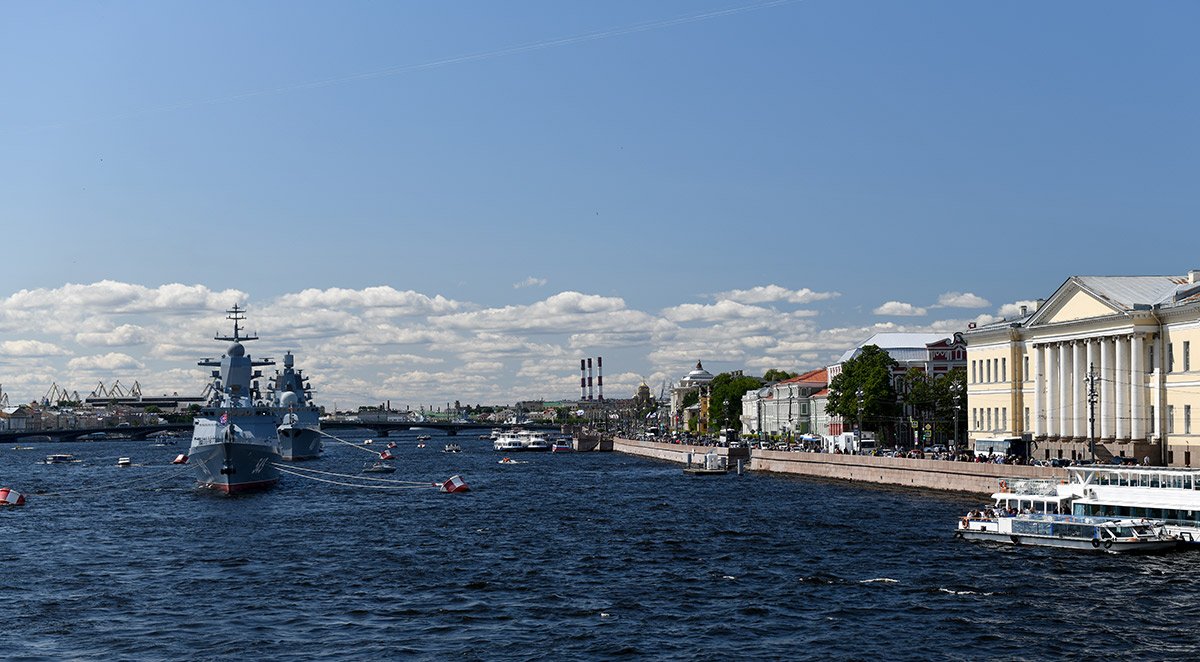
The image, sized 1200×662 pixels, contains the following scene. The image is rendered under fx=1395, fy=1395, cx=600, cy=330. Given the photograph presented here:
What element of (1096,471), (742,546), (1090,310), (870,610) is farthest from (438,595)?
(1090,310)

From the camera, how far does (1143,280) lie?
9181 cm

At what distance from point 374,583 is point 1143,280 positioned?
64.3m

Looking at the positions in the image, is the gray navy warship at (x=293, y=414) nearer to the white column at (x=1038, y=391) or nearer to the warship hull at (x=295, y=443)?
the warship hull at (x=295, y=443)

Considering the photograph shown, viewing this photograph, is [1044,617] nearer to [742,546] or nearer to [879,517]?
[742,546]

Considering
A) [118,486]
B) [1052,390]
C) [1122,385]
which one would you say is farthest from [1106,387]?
[118,486]

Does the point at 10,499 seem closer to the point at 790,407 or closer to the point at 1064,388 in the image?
the point at 1064,388

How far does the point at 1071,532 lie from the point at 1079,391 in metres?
41.6

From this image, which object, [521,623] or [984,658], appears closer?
[984,658]

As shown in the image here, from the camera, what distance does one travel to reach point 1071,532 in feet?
173

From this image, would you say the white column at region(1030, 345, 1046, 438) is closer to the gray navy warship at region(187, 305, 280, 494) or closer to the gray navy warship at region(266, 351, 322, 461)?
the gray navy warship at region(187, 305, 280, 494)

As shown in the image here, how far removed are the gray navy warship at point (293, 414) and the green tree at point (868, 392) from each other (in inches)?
2151

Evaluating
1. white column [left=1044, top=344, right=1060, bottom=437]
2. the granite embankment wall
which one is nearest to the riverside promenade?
the granite embankment wall

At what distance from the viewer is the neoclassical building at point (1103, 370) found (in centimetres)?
8044

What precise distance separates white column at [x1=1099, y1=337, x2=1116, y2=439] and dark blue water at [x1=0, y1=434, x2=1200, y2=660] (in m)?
16.4
